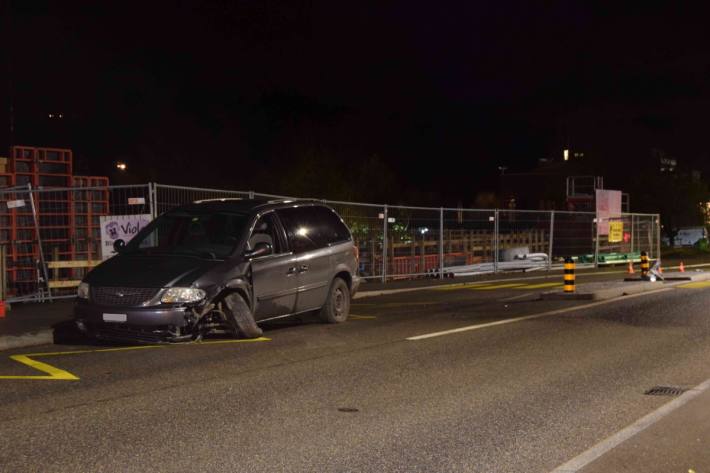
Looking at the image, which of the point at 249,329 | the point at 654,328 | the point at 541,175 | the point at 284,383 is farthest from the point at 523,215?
the point at 541,175

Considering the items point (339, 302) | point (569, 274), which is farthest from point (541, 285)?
point (339, 302)

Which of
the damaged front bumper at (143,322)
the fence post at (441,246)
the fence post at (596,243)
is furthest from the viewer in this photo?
the fence post at (596,243)

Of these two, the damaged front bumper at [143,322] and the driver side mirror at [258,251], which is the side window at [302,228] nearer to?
the driver side mirror at [258,251]

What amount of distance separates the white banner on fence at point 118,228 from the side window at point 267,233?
4.10m

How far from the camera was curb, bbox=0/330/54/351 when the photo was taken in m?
10.3

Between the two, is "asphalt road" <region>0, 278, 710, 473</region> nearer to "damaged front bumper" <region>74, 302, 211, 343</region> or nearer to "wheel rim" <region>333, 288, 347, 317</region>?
"damaged front bumper" <region>74, 302, 211, 343</region>

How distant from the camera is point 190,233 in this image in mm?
11281

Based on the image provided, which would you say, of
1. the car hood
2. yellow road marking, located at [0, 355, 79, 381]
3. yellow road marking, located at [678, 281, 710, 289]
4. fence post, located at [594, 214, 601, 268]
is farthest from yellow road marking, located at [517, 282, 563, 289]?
yellow road marking, located at [0, 355, 79, 381]

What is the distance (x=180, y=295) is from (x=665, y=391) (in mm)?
5419

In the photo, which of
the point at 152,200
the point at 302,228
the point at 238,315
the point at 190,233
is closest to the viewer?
the point at 238,315

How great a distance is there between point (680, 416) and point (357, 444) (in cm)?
275

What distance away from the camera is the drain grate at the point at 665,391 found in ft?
24.4

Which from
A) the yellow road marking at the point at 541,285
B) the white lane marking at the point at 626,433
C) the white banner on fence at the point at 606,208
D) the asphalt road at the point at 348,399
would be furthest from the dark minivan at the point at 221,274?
the white banner on fence at the point at 606,208

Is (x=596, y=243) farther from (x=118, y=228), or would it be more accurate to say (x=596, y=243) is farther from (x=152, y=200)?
(x=118, y=228)
